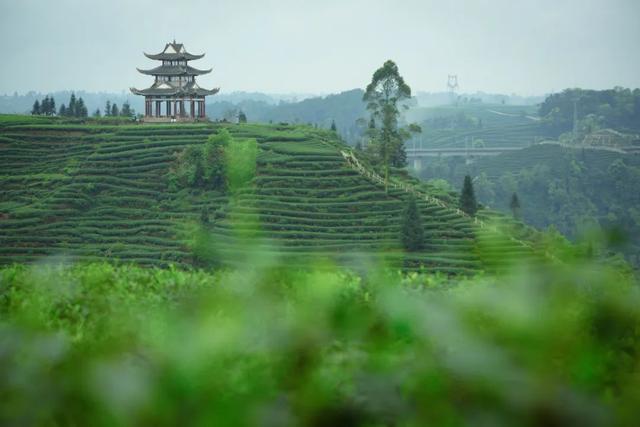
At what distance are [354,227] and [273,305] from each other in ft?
84.0

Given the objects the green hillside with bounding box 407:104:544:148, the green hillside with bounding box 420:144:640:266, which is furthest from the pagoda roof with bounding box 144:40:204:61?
the green hillside with bounding box 407:104:544:148

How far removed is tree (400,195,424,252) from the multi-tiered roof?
1717 cm

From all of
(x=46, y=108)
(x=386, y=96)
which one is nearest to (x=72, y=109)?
(x=46, y=108)

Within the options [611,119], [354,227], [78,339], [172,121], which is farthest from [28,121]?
[611,119]

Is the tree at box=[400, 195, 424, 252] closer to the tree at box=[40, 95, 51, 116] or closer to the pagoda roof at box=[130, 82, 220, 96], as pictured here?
the pagoda roof at box=[130, 82, 220, 96]

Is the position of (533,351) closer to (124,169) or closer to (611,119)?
(124,169)

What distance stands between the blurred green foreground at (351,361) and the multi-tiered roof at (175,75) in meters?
38.4

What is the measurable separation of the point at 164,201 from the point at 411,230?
989cm

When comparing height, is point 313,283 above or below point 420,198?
above

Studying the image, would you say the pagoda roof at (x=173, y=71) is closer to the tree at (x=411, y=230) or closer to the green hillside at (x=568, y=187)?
the tree at (x=411, y=230)

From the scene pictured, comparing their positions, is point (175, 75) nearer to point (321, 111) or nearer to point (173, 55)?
point (173, 55)

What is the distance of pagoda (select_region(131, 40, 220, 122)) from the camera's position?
130 ft

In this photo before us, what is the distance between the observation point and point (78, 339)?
2.24 meters

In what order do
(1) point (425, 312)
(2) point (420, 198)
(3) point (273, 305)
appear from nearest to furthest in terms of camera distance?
(1) point (425, 312)
(3) point (273, 305)
(2) point (420, 198)
